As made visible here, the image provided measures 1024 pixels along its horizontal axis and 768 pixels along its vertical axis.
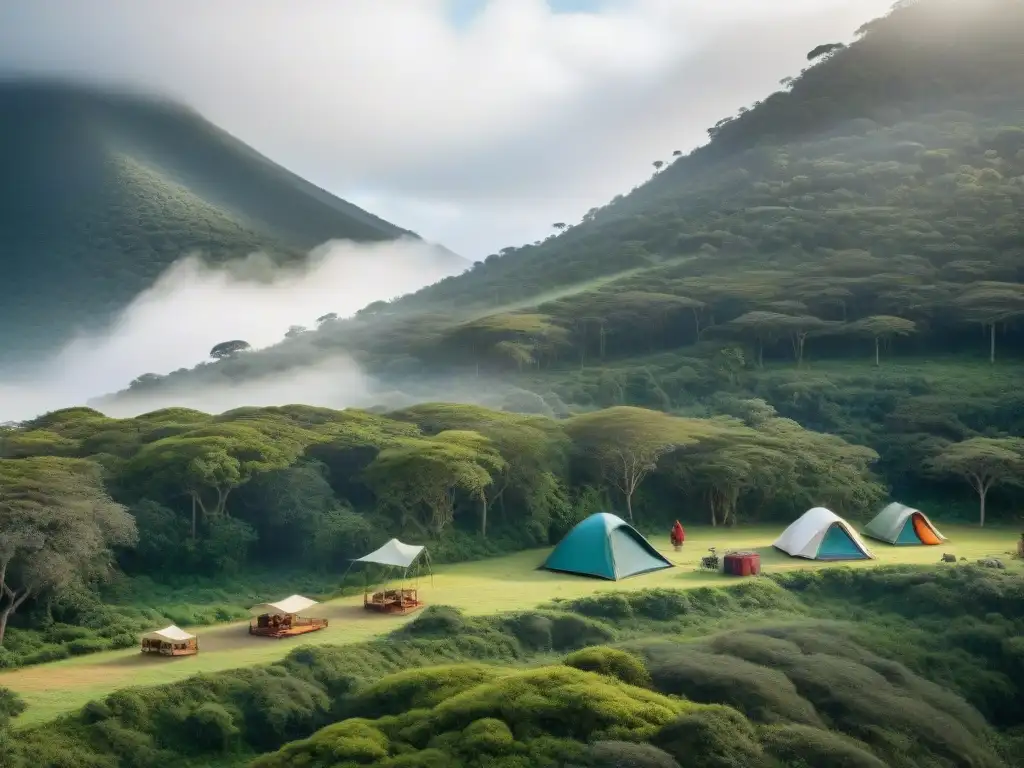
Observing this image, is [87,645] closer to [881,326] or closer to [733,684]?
[733,684]

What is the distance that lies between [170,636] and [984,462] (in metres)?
28.1

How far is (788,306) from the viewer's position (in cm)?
6019

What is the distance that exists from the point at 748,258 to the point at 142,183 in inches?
3102

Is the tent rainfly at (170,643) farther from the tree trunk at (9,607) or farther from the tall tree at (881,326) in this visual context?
the tall tree at (881,326)

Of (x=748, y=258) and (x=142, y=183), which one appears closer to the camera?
(x=748, y=258)

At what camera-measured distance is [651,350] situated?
66.8 metres

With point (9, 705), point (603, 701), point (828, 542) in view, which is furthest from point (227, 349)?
point (603, 701)

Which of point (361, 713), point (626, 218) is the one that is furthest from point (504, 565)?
point (626, 218)

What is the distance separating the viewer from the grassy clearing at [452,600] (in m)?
16.9

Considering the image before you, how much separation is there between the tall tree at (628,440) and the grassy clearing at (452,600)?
2658 mm

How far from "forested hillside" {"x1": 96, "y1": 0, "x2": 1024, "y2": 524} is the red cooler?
44.2 ft

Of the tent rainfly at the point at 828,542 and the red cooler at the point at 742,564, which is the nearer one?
the red cooler at the point at 742,564

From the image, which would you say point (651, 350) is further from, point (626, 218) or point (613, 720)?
point (613, 720)

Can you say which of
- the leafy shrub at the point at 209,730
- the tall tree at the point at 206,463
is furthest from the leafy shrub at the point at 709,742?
the tall tree at the point at 206,463
